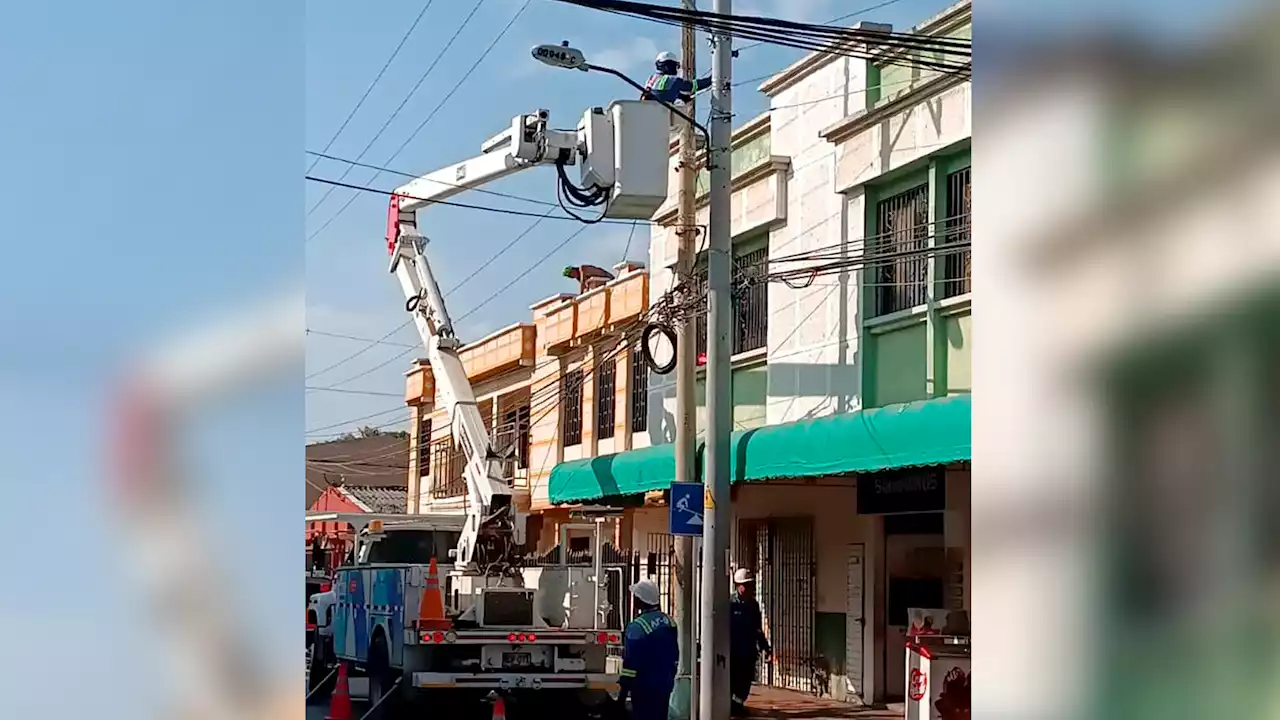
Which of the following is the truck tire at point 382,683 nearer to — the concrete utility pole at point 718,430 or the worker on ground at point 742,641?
the worker on ground at point 742,641

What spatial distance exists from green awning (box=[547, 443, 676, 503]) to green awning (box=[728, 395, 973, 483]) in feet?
5.10

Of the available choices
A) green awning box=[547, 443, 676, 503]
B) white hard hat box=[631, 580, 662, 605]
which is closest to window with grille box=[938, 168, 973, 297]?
green awning box=[547, 443, 676, 503]

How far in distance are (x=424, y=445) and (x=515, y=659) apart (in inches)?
912

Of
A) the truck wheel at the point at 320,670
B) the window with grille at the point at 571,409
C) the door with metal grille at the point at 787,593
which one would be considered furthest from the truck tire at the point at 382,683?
the window with grille at the point at 571,409

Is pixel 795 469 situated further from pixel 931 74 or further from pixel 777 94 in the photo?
pixel 777 94

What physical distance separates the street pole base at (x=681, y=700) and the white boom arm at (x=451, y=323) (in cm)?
353

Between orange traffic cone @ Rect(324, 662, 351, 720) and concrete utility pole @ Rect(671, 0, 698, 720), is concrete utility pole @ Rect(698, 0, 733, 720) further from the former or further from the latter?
orange traffic cone @ Rect(324, 662, 351, 720)

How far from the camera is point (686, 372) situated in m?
15.6

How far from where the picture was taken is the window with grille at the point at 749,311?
780 inches

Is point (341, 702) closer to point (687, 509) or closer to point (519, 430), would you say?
point (687, 509)

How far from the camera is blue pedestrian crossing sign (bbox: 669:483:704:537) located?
555 inches
